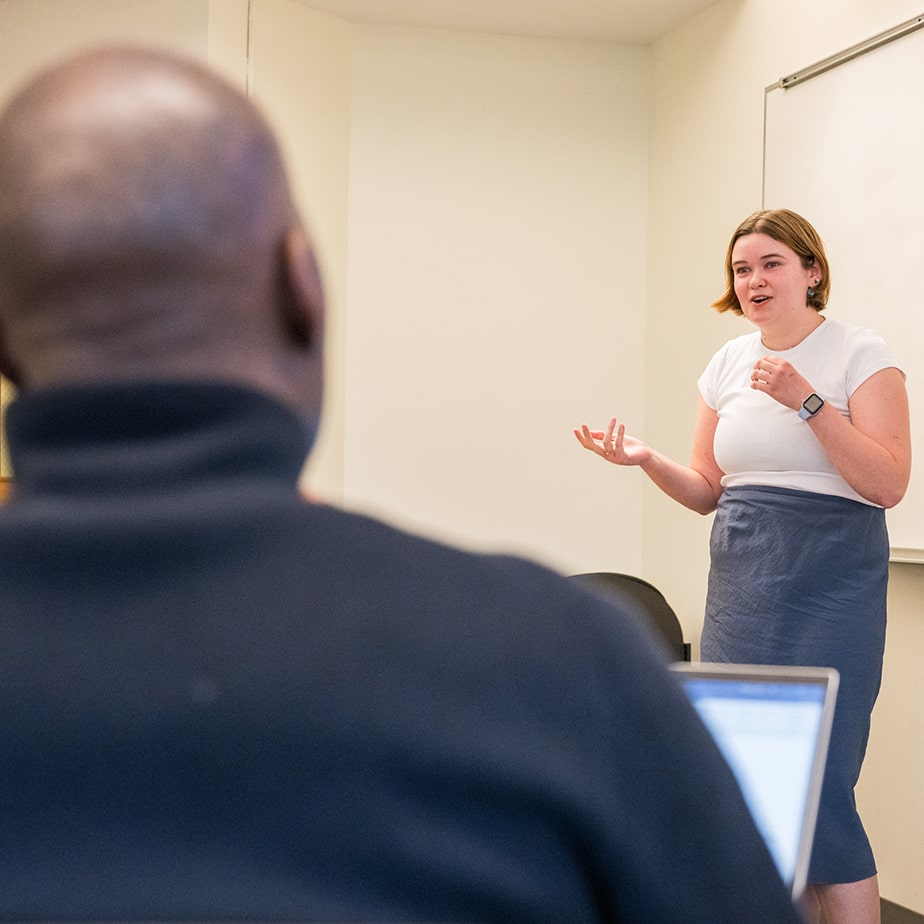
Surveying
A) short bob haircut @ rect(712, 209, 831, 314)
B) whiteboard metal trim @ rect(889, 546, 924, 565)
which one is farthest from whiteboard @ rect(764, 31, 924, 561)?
short bob haircut @ rect(712, 209, 831, 314)

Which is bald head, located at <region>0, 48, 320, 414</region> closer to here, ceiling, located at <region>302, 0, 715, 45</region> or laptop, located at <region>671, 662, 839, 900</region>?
laptop, located at <region>671, 662, 839, 900</region>

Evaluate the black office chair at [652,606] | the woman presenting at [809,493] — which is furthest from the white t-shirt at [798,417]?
the black office chair at [652,606]

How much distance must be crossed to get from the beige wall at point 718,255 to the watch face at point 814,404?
3.33 ft

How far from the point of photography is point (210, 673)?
1.63 feet

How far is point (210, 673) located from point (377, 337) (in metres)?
4.09

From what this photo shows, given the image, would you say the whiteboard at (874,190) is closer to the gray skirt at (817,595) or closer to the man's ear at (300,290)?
the gray skirt at (817,595)

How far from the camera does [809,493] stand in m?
2.60

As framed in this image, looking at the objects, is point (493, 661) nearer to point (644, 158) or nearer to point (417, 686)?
point (417, 686)

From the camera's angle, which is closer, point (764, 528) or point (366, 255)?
point (764, 528)

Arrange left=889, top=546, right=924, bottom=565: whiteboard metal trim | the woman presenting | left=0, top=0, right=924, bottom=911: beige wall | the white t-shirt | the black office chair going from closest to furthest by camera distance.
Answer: the woman presenting < the white t-shirt < left=889, top=546, right=924, bottom=565: whiteboard metal trim < the black office chair < left=0, top=0, right=924, bottom=911: beige wall

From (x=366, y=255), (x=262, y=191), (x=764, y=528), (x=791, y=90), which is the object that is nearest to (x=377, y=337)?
(x=366, y=255)

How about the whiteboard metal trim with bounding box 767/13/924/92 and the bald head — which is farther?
→ the whiteboard metal trim with bounding box 767/13/924/92

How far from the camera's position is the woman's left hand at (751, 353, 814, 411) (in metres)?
2.49

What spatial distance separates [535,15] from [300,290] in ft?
13.8
